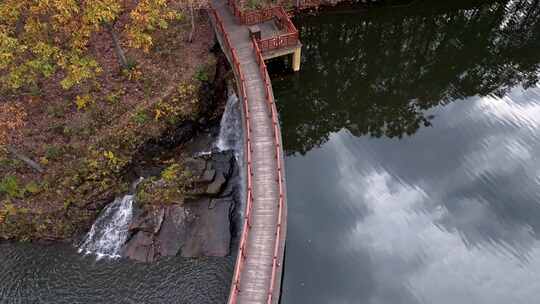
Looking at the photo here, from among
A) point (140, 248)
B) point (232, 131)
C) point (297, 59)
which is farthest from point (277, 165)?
point (297, 59)

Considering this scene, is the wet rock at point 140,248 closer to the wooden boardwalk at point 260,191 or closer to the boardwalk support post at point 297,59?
the wooden boardwalk at point 260,191

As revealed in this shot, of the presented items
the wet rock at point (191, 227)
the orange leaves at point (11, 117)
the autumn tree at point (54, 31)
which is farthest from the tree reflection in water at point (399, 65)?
the orange leaves at point (11, 117)

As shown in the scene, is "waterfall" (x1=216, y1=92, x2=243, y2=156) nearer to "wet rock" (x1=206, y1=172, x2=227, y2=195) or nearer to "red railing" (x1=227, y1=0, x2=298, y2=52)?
"wet rock" (x1=206, y1=172, x2=227, y2=195)

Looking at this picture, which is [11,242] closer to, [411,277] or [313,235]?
[313,235]

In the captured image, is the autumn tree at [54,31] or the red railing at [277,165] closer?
the red railing at [277,165]

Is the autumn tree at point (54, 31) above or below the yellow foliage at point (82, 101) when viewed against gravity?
above

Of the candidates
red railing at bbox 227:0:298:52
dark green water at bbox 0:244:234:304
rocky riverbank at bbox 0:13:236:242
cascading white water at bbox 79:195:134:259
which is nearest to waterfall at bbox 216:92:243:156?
rocky riverbank at bbox 0:13:236:242
